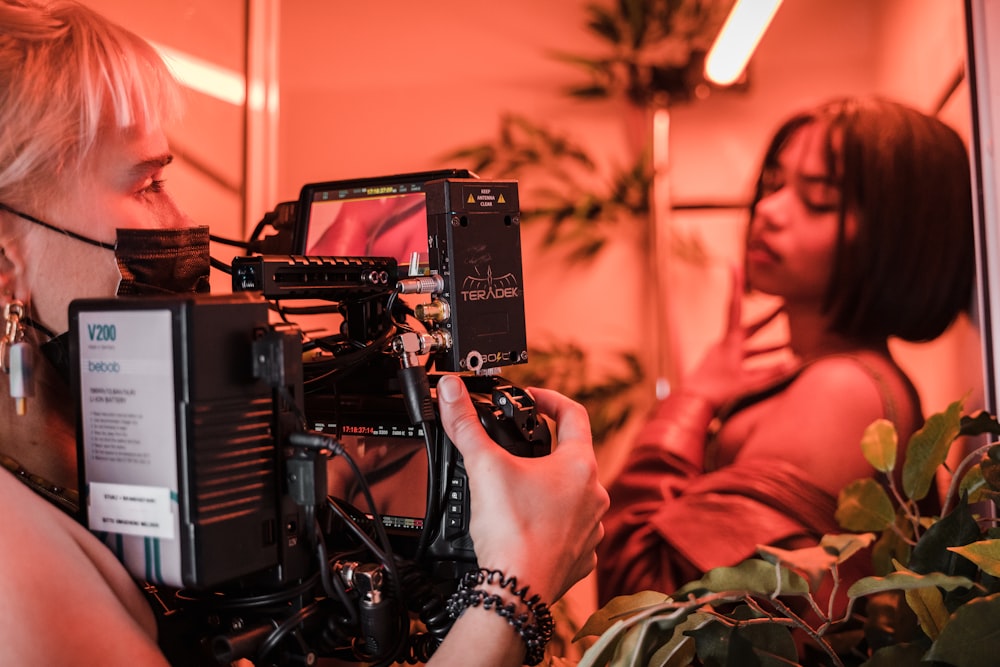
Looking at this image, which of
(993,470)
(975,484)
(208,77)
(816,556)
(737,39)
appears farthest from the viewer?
(737,39)

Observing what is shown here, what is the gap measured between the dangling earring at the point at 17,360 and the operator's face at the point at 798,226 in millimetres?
1496

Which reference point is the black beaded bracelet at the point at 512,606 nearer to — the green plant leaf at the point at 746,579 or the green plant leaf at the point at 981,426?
the green plant leaf at the point at 746,579

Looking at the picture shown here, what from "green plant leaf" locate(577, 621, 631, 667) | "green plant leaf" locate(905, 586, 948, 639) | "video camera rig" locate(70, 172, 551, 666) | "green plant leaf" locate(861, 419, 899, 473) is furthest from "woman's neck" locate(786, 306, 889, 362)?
"green plant leaf" locate(577, 621, 631, 667)

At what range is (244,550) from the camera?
2.10 feet

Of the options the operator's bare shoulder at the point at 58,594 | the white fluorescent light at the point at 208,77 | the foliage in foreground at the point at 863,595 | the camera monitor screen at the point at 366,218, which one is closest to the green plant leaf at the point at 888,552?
the foliage in foreground at the point at 863,595

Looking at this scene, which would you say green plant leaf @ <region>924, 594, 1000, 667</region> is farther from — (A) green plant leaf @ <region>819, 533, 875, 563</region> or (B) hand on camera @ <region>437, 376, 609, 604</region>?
(B) hand on camera @ <region>437, 376, 609, 604</region>

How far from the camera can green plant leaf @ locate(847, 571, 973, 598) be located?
0.61 meters

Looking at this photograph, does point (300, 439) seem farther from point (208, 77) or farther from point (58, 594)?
point (208, 77)

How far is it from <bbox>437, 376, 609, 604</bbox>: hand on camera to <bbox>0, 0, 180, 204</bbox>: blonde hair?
1.38 ft

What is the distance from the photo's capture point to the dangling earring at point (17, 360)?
682 mm

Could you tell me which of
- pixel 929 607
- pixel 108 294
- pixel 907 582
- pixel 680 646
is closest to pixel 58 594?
pixel 108 294

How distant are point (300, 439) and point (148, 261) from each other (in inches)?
11.1

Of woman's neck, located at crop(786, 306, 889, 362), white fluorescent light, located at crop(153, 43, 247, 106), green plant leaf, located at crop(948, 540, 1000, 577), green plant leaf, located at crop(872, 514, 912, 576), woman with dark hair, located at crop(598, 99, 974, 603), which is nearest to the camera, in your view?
green plant leaf, located at crop(948, 540, 1000, 577)

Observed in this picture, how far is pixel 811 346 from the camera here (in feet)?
5.68
